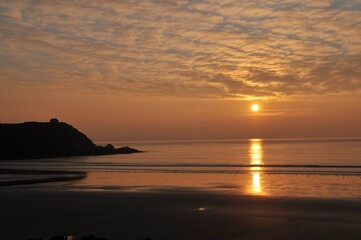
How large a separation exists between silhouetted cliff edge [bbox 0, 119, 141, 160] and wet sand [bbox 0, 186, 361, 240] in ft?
270

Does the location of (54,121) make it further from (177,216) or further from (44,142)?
(177,216)

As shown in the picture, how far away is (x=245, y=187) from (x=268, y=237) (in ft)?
58.6

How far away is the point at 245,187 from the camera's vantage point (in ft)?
114

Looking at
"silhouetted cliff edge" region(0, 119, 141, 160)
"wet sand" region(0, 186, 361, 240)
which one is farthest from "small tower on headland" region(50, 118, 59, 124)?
"wet sand" region(0, 186, 361, 240)

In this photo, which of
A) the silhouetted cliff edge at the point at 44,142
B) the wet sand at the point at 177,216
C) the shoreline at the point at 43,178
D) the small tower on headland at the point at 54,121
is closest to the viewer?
the wet sand at the point at 177,216

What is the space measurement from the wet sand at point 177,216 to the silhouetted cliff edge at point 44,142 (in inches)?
3241

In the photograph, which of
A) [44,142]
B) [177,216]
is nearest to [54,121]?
[44,142]

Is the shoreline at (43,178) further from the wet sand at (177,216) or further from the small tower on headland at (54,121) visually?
the small tower on headland at (54,121)

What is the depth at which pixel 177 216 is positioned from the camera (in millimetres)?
22188

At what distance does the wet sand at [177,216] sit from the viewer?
1820 cm

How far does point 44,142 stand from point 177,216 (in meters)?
106

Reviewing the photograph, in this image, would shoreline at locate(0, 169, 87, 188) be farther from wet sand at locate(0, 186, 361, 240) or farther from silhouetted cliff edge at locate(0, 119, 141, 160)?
silhouetted cliff edge at locate(0, 119, 141, 160)

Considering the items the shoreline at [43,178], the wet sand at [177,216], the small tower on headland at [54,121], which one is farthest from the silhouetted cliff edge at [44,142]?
the wet sand at [177,216]

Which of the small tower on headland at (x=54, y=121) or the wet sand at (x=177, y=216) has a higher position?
the small tower on headland at (x=54, y=121)
